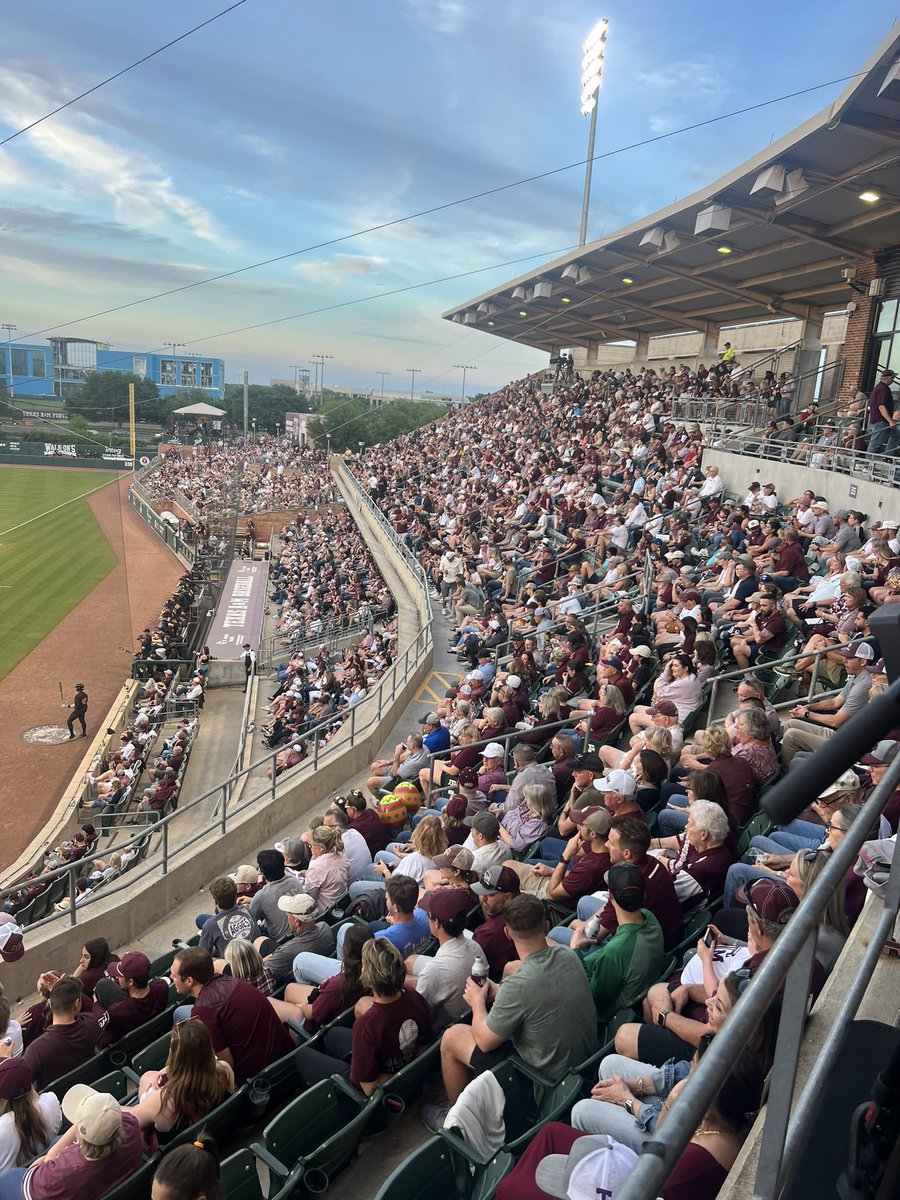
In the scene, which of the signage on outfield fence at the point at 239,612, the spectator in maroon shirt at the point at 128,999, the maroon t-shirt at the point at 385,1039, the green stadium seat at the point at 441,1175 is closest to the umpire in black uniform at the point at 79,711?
the signage on outfield fence at the point at 239,612

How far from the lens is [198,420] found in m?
69.4

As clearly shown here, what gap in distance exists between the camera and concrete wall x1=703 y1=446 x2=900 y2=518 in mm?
12570

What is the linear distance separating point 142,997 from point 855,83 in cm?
1449

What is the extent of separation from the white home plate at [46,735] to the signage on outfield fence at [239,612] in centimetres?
433

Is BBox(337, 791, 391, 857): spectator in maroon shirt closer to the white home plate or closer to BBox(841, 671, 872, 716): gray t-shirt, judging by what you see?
BBox(841, 671, 872, 716): gray t-shirt

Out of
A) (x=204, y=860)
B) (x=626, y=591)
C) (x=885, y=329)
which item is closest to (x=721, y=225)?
(x=885, y=329)

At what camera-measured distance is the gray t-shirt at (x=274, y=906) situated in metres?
5.73

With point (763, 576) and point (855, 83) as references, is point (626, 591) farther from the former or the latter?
point (855, 83)

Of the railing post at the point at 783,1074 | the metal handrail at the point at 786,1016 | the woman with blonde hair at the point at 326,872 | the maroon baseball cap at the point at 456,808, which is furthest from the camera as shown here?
the maroon baseball cap at the point at 456,808

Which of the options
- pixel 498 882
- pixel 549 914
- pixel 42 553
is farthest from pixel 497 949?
pixel 42 553

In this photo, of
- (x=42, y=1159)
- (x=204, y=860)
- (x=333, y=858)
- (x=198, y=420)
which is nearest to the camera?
(x=42, y=1159)

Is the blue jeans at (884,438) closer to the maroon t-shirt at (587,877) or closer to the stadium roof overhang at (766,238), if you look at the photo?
the stadium roof overhang at (766,238)

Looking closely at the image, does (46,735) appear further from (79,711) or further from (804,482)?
(804,482)

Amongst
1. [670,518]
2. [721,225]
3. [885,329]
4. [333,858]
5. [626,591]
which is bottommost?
[333,858]
